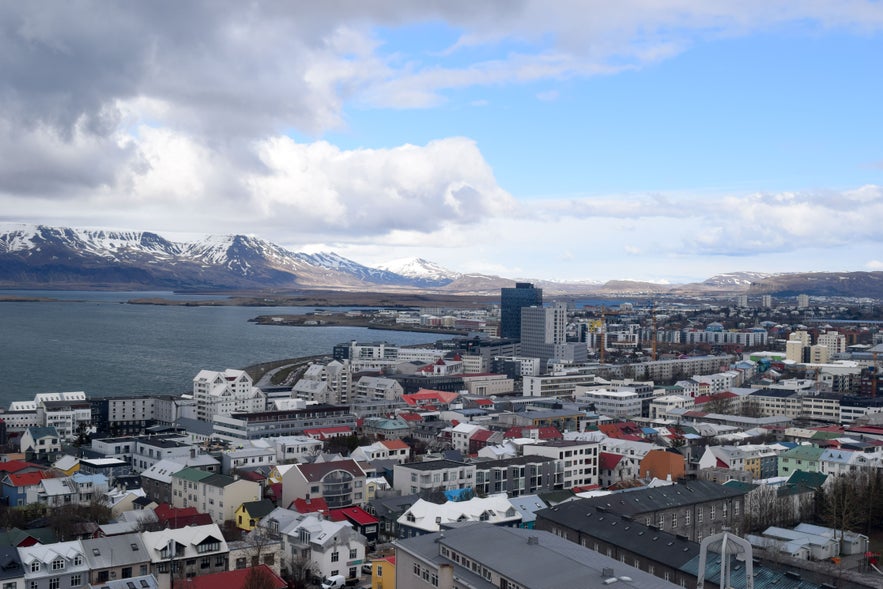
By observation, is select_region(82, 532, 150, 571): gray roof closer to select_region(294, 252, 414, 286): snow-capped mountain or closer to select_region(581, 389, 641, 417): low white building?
select_region(581, 389, 641, 417): low white building

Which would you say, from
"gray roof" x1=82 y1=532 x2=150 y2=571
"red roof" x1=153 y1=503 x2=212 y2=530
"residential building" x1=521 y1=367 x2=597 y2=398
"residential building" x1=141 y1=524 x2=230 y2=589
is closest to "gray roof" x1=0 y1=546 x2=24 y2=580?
"gray roof" x1=82 y1=532 x2=150 y2=571

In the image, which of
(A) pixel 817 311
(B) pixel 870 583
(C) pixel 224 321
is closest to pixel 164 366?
(B) pixel 870 583

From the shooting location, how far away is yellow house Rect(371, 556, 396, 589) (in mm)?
7465

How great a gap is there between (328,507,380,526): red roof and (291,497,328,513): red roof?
119 mm

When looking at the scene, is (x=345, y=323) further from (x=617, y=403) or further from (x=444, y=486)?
(x=444, y=486)

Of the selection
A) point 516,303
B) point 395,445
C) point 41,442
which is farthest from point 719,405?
point 516,303

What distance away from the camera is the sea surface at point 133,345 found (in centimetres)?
2302

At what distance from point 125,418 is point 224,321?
122 feet

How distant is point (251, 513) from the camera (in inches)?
368

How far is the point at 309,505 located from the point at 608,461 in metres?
4.89

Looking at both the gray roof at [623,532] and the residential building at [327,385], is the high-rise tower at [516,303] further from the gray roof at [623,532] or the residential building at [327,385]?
the gray roof at [623,532]

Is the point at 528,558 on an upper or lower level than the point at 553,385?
upper

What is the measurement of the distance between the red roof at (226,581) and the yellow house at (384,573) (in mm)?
777

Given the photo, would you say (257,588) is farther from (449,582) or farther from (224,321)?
(224,321)
